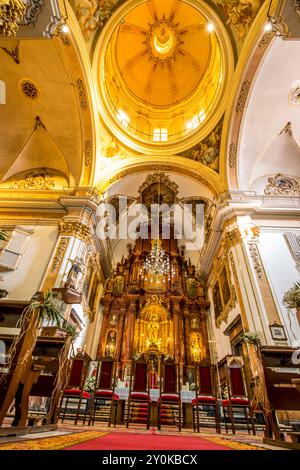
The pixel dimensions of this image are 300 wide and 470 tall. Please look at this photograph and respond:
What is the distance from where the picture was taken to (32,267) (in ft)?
26.2

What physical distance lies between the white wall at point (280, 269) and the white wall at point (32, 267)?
7.09m

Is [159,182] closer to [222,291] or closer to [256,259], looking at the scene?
[222,291]

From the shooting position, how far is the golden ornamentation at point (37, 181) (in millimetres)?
10125

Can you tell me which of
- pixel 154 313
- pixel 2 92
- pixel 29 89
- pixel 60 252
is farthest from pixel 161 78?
pixel 154 313

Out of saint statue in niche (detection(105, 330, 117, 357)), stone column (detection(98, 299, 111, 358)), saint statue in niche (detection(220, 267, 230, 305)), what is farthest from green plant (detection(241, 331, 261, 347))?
stone column (detection(98, 299, 111, 358))

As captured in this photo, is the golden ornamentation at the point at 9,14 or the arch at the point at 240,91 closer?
the golden ornamentation at the point at 9,14

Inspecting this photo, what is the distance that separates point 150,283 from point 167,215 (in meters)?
3.81

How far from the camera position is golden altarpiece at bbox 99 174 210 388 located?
10.8 metres

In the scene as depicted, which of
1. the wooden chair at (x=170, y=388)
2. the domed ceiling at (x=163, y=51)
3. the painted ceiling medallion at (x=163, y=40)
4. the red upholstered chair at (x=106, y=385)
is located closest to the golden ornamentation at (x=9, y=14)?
the red upholstered chair at (x=106, y=385)

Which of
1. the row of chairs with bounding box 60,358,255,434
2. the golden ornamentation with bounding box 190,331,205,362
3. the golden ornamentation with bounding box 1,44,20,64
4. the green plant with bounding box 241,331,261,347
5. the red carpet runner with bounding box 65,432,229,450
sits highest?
the golden ornamentation with bounding box 1,44,20,64

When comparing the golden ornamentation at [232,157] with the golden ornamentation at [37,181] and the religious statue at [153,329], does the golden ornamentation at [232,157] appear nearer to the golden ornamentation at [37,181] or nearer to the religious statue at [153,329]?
the golden ornamentation at [37,181]

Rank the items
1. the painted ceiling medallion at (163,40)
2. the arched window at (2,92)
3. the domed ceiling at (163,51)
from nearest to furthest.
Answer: the arched window at (2,92)
the domed ceiling at (163,51)
the painted ceiling medallion at (163,40)

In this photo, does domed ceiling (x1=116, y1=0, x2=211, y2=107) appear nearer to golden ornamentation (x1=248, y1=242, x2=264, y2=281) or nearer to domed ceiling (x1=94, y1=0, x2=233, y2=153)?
domed ceiling (x1=94, y1=0, x2=233, y2=153)

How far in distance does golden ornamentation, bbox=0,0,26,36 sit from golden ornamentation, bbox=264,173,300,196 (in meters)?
9.10
